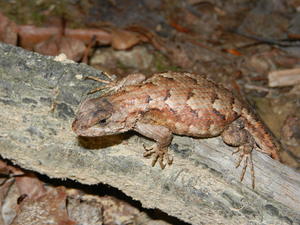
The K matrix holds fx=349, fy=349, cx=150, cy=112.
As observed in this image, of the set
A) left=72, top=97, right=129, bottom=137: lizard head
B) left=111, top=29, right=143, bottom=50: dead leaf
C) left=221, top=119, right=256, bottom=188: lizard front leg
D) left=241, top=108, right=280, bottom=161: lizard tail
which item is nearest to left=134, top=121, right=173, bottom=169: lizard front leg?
left=72, top=97, right=129, bottom=137: lizard head

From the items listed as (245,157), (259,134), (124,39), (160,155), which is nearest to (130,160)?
(160,155)

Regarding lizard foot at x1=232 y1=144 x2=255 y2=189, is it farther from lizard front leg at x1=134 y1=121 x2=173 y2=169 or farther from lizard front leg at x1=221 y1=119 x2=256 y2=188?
lizard front leg at x1=134 y1=121 x2=173 y2=169

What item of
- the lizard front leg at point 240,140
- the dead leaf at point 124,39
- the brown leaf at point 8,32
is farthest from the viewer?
the dead leaf at point 124,39

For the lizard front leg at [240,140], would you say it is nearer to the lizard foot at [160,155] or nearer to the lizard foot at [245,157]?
the lizard foot at [245,157]

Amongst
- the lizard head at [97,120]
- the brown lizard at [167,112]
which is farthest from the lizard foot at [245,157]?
the lizard head at [97,120]

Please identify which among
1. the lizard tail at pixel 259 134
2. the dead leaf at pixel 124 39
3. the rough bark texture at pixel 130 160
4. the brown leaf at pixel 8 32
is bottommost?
the brown leaf at pixel 8 32

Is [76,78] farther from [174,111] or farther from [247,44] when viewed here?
[247,44]

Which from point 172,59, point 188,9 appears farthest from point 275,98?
point 188,9

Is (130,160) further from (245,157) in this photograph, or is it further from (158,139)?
(245,157)
